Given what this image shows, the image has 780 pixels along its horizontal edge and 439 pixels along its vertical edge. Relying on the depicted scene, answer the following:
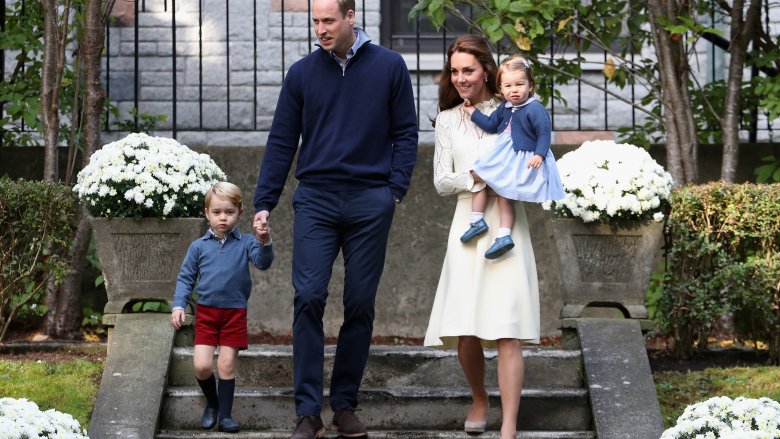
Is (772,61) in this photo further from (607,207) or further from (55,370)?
(55,370)

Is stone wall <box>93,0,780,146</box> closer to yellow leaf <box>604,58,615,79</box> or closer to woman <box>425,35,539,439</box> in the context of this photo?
yellow leaf <box>604,58,615,79</box>

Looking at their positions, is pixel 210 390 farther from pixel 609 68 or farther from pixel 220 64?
pixel 220 64

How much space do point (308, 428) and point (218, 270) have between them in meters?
0.83

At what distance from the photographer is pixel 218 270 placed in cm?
555

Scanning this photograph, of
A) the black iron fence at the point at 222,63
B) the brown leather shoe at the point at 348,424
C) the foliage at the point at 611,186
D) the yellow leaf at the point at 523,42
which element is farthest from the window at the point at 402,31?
the brown leather shoe at the point at 348,424

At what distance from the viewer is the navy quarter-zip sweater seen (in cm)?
532

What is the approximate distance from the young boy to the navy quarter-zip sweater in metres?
0.23

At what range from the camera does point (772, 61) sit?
811 centimetres

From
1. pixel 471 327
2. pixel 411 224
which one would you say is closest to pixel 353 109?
pixel 471 327

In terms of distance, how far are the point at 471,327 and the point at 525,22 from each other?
9.05 feet

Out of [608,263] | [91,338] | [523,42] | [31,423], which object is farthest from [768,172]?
[31,423]

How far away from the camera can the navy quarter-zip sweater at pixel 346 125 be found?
5324 millimetres

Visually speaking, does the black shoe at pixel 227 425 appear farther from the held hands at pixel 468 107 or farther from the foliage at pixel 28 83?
the foliage at pixel 28 83

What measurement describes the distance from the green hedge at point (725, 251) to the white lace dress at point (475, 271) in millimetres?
1556
